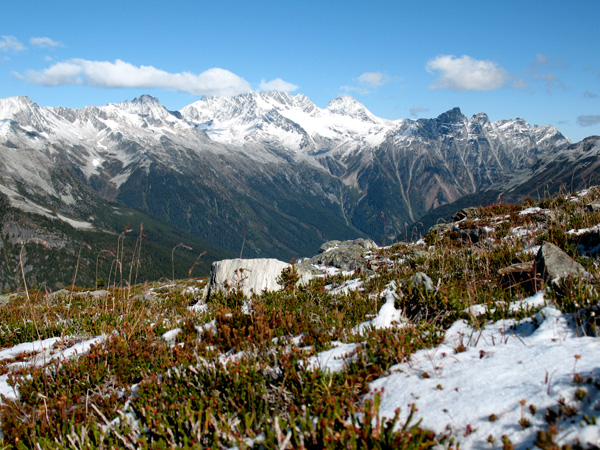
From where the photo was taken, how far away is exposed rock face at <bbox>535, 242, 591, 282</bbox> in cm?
701

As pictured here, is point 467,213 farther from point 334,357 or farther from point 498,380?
point 498,380

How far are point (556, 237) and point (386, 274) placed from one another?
5.16 m

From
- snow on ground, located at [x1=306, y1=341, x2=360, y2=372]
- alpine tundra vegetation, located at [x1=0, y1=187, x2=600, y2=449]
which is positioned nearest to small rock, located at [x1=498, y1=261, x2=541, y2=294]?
alpine tundra vegetation, located at [x1=0, y1=187, x2=600, y2=449]

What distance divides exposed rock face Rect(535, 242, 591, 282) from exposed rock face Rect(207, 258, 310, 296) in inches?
278

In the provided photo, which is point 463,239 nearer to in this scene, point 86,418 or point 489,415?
point 489,415

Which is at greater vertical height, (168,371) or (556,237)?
(556,237)

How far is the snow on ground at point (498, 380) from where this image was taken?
12.0ft

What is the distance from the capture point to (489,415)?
151 inches

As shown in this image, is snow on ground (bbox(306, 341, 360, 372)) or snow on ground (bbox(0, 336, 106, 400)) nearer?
snow on ground (bbox(306, 341, 360, 372))

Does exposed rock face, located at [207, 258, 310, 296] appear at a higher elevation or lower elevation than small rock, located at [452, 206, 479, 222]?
lower

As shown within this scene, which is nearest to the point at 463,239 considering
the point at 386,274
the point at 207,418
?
the point at 386,274

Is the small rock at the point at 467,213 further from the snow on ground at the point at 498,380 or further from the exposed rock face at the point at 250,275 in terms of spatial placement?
the snow on ground at the point at 498,380

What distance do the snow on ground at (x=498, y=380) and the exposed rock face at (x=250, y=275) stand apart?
7.58m

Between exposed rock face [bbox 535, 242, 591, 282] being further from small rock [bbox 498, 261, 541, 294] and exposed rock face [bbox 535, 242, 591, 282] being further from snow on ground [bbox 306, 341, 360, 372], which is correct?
snow on ground [bbox 306, 341, 360, 372]
